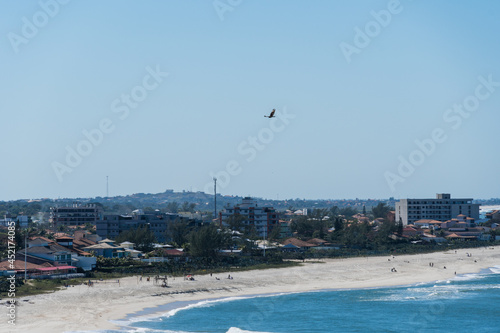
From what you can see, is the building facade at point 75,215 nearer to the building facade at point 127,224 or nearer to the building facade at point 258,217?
the building facade at point 127,224

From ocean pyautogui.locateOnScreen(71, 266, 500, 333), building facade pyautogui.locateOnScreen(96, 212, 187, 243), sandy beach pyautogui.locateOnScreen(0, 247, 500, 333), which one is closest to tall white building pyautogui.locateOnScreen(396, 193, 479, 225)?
sandy beach pyautogui.locateOnScreen(0, 247, 500, 333)

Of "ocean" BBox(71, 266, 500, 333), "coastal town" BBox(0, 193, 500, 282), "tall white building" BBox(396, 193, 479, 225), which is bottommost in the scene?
"ocean" BBox(71, 266, 500, 333)

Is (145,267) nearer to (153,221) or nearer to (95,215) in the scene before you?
(153,221)

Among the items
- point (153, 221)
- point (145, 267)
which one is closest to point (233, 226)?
point (153, 221)

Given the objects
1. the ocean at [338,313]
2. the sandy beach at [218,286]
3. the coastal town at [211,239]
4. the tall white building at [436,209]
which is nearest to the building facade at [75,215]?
the coastal town at [211,239]

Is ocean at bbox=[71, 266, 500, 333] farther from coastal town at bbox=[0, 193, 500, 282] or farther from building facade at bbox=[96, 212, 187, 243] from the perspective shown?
building facade at bbox=[96, 212, 187, 243]

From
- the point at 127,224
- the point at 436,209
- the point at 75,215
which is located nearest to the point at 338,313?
the point at 127,224

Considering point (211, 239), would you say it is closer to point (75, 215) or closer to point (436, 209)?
point (75, 215)
